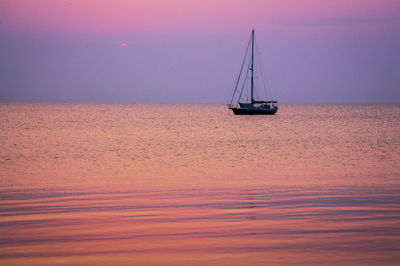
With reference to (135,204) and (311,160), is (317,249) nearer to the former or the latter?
(135,204)

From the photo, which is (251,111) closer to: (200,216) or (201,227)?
(200,216)

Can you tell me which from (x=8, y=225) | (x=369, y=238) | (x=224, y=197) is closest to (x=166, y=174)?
(x=224, y=197)

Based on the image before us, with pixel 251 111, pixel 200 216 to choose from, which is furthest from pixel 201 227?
pixel 251 111

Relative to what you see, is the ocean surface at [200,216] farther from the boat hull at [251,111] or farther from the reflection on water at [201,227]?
the boat hull at [251,111]

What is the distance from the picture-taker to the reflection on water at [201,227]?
8.21 meters

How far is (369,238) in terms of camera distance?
920 cm

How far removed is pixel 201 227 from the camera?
33.4ft

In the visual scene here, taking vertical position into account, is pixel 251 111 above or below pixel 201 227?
below

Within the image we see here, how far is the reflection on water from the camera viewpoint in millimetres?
8211

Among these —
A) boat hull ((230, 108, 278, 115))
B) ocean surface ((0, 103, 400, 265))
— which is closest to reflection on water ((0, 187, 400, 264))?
ocean surface ((0, 103, 400, 265))

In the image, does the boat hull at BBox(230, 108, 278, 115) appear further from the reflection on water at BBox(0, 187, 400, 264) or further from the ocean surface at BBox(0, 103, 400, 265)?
the reflection on water at BBox(0, 187, 400, 264)

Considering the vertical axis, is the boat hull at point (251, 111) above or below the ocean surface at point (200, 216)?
below

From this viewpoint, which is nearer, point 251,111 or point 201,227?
point 201,227

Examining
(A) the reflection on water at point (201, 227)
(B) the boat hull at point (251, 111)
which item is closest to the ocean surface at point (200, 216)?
(A) the reflection on water at point (201, 227)
